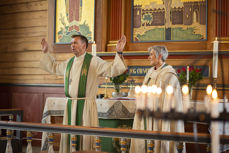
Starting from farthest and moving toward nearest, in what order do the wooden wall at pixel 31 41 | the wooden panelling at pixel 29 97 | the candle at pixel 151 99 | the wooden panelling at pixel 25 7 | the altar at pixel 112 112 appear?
the wooden panelling at pixel 25 7
the wooden panelling at pixel 29 97
the wooden wall at pixel 31 41
the altar at pixel 112 112
the candle at pixel 151 99

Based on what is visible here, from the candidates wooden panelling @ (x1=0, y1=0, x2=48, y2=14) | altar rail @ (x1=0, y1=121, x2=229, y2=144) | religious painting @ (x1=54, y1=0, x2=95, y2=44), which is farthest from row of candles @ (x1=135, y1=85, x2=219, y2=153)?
wooden panelling @ (x1=0, y1=0, x2=48, y2=14)

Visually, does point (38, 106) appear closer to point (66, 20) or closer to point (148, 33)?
point (66, 20)

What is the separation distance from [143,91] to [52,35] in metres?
6.27

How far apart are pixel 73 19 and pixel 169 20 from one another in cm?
208

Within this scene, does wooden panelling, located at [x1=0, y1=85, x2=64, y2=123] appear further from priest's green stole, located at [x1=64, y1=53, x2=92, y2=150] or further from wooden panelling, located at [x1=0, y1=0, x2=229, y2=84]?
priest's green stole, located at [x1=64, y1=53, x2=92, y2=150]

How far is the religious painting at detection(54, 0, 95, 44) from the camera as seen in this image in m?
7.36

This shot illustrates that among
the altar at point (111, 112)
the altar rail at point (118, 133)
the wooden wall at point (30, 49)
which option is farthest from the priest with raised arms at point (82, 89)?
the wooden wall at point (30, 49)

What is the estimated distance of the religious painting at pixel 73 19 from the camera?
7.36 m

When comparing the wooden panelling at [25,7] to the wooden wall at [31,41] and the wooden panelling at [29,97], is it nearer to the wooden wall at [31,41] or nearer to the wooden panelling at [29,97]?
the wooden wall at [31,41]

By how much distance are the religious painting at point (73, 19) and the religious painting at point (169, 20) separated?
3.10ft

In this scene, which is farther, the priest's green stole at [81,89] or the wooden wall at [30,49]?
the wooden wall at [30,49]

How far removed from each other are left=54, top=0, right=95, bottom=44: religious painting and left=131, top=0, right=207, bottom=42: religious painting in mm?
943

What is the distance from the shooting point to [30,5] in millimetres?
8039

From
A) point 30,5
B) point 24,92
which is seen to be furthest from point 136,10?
point 24,92
